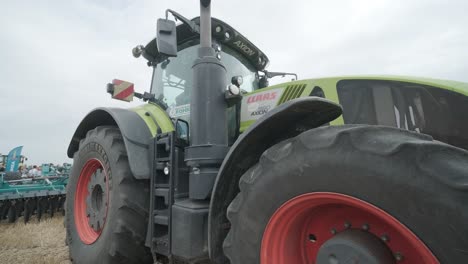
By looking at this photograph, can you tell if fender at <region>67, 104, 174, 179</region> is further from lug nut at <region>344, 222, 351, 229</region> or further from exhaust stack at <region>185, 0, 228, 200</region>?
lug nut at <region>344, 222, 351, 229</region>

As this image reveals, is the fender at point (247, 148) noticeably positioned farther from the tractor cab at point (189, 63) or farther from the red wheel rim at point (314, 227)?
the tractor cab at point (189, 63)

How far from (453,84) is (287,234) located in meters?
1.42

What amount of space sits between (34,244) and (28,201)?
2663mm

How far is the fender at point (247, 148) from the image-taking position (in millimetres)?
1669

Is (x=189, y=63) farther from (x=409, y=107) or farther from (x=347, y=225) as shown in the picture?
(x=347, y=225)

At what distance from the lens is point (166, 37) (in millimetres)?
2139

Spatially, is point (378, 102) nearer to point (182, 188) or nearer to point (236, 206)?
point (236, 206)

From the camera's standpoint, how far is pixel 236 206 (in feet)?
5.16

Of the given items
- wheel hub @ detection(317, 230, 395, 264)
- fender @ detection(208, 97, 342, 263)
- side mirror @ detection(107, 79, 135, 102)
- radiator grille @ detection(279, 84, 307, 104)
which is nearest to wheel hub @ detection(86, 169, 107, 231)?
side mirror @ detection(107, 79, 135, 102)

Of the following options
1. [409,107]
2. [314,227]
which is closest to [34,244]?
[314,227]

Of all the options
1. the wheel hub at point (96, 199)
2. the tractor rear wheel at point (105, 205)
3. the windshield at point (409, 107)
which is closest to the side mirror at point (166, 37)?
the tractor rear wheel at point (105, 205)

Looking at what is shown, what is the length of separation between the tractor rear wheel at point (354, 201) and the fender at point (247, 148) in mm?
222

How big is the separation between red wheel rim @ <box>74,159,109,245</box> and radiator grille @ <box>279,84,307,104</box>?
190 cm

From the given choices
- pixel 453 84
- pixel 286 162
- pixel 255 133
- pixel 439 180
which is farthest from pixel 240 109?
pixel 439 180
